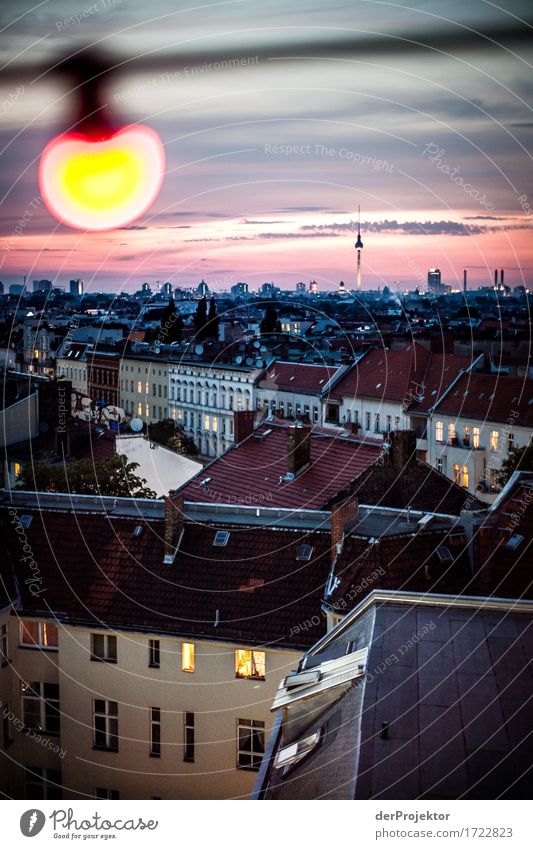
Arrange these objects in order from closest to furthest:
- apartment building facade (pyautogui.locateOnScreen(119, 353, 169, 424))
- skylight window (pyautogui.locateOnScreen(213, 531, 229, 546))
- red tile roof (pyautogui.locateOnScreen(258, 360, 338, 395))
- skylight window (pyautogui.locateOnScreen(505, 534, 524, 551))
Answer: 1. skylight window (pyautogui.locateOnScreen(505, 534, 524, 551))
2. skylight window (pyautogui.locateOnScreen(213, 531, 229, 546))
3. red tile roof (pyautogui.locateOnScreen(258, 360, 338, 395))
4. apartment building facade (pyautogui.locateOnScreen(119, 353, 169, 424))

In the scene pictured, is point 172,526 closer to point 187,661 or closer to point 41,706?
point 187,661

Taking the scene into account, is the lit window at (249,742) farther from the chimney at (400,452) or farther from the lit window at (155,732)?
the chimney at (400,452)

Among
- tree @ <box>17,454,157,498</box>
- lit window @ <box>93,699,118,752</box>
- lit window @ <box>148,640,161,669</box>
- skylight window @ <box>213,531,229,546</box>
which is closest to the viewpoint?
lit window @ <box>93,699,118,752</box>

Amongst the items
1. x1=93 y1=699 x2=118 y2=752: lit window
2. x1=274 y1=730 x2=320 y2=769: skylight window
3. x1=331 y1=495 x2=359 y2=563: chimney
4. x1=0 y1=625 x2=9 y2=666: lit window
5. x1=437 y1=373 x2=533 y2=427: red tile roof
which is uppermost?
x1=331 y1=495 x2=359 y2=563: chimney

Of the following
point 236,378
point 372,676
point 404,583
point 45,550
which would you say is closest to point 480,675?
point 372,676

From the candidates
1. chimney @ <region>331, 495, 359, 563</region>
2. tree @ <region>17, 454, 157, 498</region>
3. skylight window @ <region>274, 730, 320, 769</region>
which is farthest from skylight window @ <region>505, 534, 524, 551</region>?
tree @ <region>17, 454, 157, 498</region>

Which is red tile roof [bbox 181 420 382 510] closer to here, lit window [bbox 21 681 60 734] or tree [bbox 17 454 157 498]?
tree [bbox 17 454 157 498]
